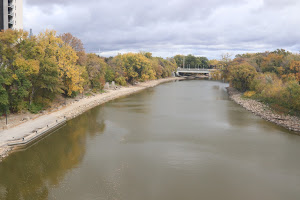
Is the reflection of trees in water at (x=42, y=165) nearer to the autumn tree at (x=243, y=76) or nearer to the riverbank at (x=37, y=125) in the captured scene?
the riverbank at (x=37, y=125)

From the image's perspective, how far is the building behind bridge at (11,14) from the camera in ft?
205

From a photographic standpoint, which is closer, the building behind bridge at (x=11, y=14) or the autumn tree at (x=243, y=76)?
the autumn tree at (x=243, y=76)

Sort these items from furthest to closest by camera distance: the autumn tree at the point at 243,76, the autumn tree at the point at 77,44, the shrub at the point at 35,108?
the autumn tree at the point at 243,76 < the autumn tree at the point at 77,44 < the shrub at the point at 35,108

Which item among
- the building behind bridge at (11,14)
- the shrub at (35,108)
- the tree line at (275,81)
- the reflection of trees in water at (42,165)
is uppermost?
the building behind bridge at (11,14)

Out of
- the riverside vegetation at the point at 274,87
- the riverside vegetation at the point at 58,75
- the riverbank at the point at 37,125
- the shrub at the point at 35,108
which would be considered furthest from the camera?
the riverside vegetation at the point at 274,87

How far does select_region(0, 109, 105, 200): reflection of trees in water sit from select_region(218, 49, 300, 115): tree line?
85.3ft

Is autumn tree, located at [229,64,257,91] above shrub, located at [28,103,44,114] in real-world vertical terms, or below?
above

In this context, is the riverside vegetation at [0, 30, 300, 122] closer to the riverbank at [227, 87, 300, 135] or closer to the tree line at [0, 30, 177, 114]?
the tree line at [0, 30, 177, 114]

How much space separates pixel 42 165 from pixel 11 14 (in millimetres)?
59020

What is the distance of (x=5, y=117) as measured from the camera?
29328mm

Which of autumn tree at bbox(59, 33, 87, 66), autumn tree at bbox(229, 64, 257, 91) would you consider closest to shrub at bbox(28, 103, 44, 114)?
autumn tree at bbox(59, 33, 87, 66)

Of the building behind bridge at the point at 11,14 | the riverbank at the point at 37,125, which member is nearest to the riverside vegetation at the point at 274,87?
the riverbank at the point at 37,125

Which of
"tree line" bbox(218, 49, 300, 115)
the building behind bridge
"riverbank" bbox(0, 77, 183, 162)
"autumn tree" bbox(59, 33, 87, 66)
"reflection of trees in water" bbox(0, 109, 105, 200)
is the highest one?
the building behind bridge

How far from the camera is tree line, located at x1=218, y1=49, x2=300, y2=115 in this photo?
3591 centimetres
